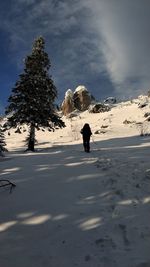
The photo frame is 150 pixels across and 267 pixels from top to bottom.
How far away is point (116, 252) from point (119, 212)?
1905mm

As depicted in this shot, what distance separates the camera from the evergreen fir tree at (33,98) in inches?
1117

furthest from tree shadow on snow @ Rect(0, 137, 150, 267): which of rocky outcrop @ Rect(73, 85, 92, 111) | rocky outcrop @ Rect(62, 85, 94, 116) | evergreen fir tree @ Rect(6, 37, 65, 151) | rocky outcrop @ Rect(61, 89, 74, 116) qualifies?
rocky outcrop @ Rect(73, 85, 92, 111)

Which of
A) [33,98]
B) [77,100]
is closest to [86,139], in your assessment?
[33,98]

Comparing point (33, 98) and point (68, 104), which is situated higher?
point (68, 104)

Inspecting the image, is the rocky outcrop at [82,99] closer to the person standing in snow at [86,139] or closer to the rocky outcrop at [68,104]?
the rocky outcrop at [68,104]

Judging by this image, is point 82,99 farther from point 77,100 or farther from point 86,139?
point 86,139

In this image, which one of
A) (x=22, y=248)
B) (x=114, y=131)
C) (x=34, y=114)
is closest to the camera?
(x=22, y=248)

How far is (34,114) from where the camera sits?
28.4 metres

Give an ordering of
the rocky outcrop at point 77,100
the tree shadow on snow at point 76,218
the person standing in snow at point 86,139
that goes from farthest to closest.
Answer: the rocky outcrop at point 77,100
the person standing in snow at point 86,139
the tree shadow on snow at point 76,218

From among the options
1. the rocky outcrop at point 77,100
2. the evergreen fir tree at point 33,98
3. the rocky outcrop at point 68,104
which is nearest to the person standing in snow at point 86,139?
the evergreen fir tree at point 33,98

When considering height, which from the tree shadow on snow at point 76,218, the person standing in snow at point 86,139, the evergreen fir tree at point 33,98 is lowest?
the tree shadow on snow at point 76,218

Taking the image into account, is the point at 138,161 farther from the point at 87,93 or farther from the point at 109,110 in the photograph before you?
the point at 87,93

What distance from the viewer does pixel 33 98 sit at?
28.6 m

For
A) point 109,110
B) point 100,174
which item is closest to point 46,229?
point 100,174
